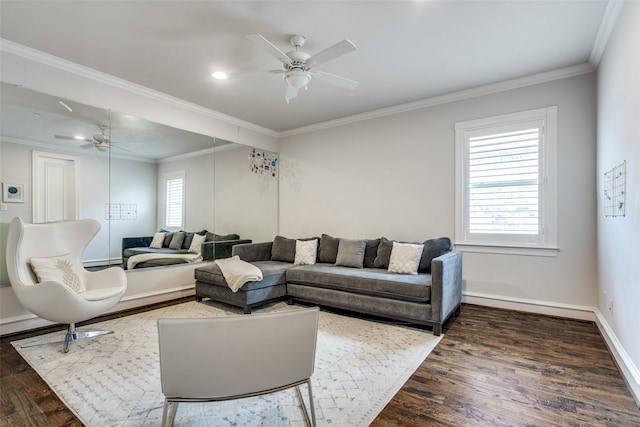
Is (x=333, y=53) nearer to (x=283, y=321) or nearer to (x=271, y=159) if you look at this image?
(x=283, y=321)

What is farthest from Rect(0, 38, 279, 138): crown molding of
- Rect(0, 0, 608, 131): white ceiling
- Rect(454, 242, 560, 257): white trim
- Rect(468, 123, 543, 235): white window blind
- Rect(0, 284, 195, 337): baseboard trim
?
Rect(454, 242, 560, 257): white trim

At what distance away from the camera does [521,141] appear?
368 centimetres

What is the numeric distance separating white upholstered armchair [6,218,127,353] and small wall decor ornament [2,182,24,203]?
324 mm

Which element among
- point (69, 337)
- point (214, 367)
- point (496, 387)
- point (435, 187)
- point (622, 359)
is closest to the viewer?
point (214, 367)

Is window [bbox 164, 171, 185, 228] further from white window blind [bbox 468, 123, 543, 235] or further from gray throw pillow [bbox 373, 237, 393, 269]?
white window blind [bbox 468, 123, 543, 235]

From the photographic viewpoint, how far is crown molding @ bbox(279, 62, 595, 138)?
11.2 feet

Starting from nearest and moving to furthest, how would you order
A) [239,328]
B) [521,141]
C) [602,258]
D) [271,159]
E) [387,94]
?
[239,328]
[602,258]
[521,141]
[387,94]
[271,159]

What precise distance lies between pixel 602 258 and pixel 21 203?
5.79 meters

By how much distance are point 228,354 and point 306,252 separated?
3.16 meters

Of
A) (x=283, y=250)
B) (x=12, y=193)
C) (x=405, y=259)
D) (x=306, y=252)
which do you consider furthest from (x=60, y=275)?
(x=405, y=259)

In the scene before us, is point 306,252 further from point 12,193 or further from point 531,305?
point 12,193

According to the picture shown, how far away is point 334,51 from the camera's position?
2.48 m

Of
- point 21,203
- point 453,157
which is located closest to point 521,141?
point 453,157

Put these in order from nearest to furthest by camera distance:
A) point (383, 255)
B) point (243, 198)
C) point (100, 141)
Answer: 1. point (100, 141)
2. point (383, 255)
3. point (243, 198)
